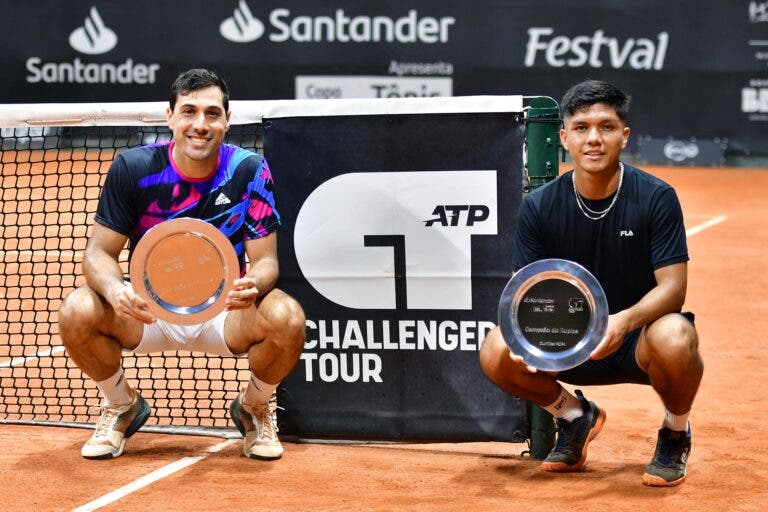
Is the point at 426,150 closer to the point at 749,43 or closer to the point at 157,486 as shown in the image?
the point at 157,486

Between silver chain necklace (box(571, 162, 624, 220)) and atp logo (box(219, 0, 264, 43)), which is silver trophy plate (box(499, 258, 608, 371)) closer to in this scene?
silver chain necklace (box(571, 162, 624, 220))

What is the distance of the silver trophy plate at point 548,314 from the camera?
4055mm

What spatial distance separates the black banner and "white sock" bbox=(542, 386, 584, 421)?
12434mm

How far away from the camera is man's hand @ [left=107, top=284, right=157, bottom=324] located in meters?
4.13

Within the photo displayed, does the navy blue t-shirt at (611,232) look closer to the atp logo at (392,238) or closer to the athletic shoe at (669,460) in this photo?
the atp logo at (392,238)

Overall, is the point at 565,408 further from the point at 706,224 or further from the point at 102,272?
the point at 706,224

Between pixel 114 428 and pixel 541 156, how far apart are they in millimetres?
1908

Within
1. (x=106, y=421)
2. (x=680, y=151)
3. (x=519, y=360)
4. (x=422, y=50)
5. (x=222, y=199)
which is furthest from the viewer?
(x=680, y=151)

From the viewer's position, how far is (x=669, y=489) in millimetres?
4156

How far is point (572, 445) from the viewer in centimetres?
435

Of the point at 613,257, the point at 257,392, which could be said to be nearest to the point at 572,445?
the point at 613,257

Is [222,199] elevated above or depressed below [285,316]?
above

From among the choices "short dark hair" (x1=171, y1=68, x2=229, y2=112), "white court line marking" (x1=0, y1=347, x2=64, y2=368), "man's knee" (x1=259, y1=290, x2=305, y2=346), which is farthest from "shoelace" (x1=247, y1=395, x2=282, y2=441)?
"white court line marking" (x1=0, y1=347, x2=64, y2=368)

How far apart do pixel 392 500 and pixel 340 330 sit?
93 cm
